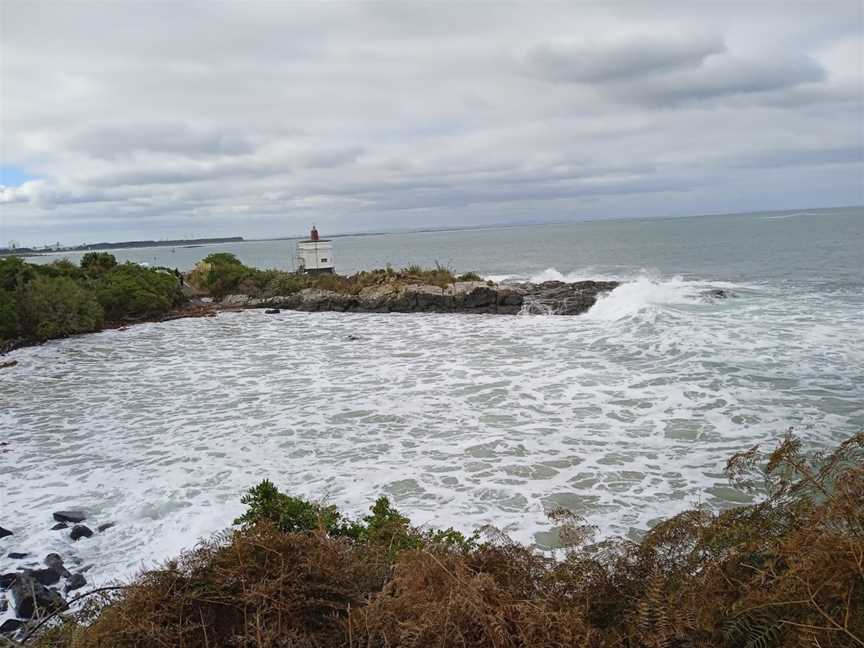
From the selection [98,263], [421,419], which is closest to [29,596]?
[421,419]

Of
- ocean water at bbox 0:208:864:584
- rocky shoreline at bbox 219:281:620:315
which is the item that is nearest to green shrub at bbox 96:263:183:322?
rocky shoreline at bbox 219:281:620:315

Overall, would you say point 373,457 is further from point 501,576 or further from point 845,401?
point 845,401

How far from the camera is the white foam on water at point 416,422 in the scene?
769cm

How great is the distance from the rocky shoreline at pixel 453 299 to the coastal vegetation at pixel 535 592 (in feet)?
72.5

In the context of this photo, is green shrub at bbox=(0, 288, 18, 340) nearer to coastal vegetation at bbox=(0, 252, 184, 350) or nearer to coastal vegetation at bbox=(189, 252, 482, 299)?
coastal vegetation at bbox=(0, 252, 184, 350)

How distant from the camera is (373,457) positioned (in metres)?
9.40

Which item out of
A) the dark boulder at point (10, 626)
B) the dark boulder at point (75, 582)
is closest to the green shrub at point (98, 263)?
the dark boulder at point (75, 582)

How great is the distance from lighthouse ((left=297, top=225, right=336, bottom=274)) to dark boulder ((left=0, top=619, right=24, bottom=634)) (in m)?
34.3

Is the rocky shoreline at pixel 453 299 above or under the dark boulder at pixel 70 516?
above

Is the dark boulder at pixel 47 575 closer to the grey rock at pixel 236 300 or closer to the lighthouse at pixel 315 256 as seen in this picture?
the grey rock at pixel 236 300

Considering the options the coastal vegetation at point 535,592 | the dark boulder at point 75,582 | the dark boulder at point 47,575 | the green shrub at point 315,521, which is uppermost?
the coastal vegetation at point 535,592

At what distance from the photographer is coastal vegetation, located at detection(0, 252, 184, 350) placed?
21781 mm

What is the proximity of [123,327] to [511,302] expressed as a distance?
1675cm

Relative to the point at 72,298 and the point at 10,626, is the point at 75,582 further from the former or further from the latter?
the point at 72,298
